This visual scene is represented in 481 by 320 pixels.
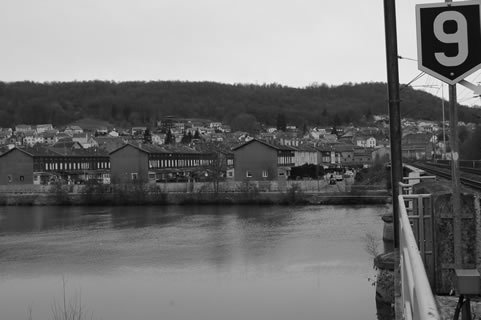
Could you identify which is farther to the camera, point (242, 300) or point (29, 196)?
point (29, 196)

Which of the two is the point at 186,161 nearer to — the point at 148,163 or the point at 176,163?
the point at 176,163

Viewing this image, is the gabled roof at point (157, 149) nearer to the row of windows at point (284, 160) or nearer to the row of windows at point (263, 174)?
the row of windows at point (263, 174)

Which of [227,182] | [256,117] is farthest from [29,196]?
[256,117]

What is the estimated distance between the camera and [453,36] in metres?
3.07

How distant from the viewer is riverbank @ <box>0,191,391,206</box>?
44531 mm

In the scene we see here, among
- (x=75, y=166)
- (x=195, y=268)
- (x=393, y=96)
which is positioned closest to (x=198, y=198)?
(x=75, y=166)

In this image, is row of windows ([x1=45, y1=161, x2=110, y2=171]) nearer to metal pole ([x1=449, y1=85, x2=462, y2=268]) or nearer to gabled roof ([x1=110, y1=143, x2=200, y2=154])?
gabled roof ([x1=110, y1=143, x2=200, y2=154])

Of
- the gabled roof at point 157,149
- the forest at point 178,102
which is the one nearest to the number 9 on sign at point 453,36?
the gabled roof at point 157,149

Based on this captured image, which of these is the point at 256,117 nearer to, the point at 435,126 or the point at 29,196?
the point at 435,126

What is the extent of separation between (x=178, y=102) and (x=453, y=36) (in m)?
124

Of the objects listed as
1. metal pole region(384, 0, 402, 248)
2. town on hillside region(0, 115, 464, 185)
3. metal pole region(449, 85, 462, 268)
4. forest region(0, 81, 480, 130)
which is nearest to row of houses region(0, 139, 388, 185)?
town on hillside region(0, 115, 464, 185)

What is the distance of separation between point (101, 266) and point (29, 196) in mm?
33998

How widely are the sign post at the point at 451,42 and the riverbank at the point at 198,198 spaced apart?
39327 mm

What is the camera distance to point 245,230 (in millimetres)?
29844
